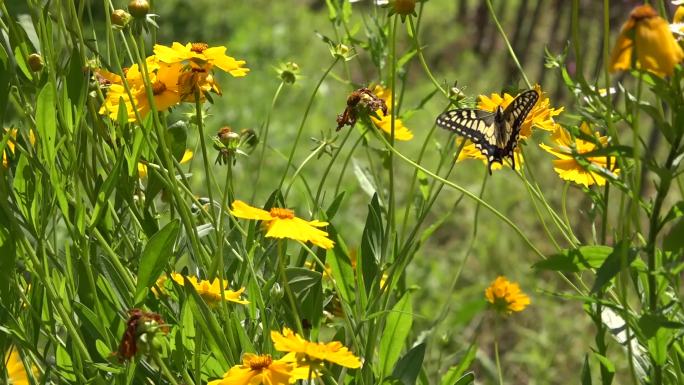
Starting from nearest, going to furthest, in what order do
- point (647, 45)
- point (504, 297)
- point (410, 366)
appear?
point (647, 45) < point (410, 366) < point (504, 297)

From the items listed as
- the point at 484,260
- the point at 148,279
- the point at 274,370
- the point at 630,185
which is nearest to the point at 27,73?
the point at 148,279

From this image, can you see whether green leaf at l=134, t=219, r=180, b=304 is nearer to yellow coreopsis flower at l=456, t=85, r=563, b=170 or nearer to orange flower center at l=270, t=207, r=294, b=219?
orange flower center at l=270, t=207, r=294, b=219

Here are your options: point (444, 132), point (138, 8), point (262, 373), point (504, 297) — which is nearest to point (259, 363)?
point (262, 373)

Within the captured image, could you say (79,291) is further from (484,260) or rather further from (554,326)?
(484,260)

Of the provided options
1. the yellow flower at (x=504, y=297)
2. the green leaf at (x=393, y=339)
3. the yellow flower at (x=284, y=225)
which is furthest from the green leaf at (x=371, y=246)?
the yellow flower at (x=504, y=297)

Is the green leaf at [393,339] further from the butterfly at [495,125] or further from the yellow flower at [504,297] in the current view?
the yellow flower at [504,297]

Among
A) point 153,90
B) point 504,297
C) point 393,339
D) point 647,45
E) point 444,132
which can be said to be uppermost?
point 647,45

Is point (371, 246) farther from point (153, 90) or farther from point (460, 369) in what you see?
point (153, 90)
